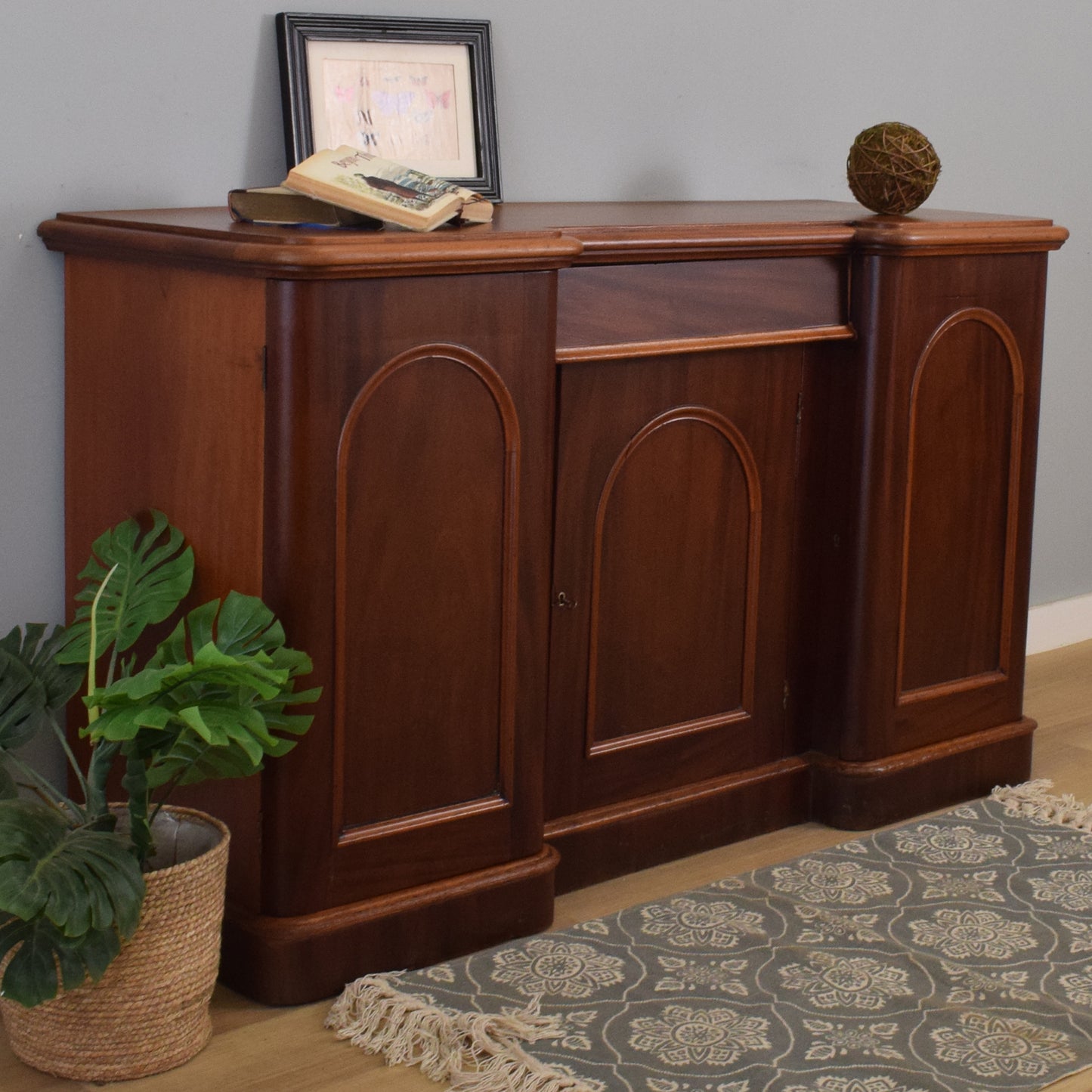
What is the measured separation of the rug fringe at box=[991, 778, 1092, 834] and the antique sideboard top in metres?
0.97

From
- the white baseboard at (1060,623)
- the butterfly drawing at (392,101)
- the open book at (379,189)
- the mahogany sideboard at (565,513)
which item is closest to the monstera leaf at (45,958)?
the mahogany sideboard at (565,513)

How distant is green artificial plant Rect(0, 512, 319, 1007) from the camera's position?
1740mm

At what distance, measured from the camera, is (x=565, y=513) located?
2.38 metres

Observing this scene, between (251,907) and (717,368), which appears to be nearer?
(251,907)

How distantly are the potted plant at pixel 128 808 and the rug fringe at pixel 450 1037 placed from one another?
20cm

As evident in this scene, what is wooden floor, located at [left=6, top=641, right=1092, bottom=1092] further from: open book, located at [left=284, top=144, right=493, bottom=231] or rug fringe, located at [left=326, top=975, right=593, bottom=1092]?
open book, located at [left=284, top=144, right=493, bottom=231]

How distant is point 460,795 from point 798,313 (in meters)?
0.97

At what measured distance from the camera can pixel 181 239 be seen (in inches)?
78.1

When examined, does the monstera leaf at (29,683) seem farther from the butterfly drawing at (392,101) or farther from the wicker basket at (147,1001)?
the butterfly drawing at (392,101)

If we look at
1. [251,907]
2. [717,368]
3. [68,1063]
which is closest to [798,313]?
[717,368]

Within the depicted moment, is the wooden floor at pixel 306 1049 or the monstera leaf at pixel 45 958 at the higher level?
the monstera leaf at pixel 45 958

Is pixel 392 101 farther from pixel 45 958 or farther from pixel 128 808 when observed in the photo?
pixel 45 958

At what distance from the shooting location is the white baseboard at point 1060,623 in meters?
3.81

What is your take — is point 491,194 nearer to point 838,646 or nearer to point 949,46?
point 838,646
